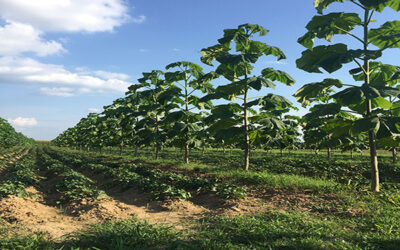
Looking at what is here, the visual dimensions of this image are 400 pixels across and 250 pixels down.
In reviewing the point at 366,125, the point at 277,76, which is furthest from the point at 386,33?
the point at 277,76

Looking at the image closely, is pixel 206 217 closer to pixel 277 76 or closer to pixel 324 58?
pixel 324 58

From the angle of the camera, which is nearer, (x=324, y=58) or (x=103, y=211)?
(x=103, y=211)

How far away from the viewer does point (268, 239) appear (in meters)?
4.09

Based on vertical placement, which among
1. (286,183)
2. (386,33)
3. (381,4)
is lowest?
(286,183)

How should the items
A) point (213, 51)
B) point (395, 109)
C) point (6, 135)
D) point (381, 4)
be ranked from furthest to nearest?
point (6, 135), point (213, 51), point (395, 109), point (381, 4)

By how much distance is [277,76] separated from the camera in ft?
34.2

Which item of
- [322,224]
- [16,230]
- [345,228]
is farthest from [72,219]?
[345,228]

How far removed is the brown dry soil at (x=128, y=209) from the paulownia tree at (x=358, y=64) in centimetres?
251

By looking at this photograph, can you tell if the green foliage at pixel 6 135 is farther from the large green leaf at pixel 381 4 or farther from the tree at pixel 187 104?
the large green leaf at pixel 381 4

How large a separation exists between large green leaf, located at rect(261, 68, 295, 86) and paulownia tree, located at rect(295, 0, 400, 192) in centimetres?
239

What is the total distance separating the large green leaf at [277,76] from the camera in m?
10.3

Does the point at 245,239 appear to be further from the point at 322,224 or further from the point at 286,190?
the point at 286,190

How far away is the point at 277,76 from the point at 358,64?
3689mm

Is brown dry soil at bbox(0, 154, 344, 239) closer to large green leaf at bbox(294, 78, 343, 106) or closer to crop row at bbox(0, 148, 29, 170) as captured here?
large green leaf at bbox(294, 78, 343, 106)
